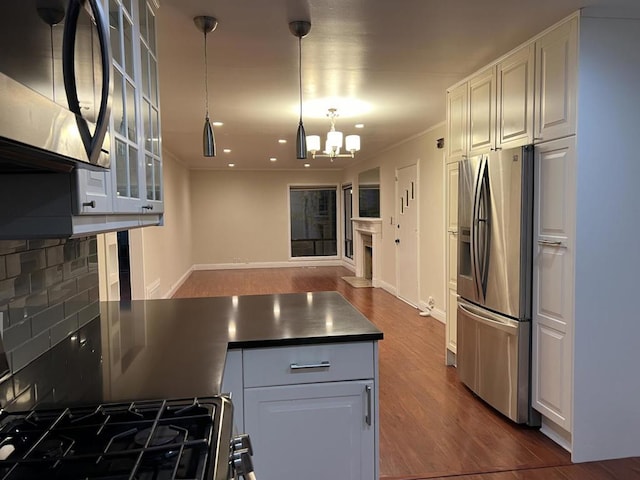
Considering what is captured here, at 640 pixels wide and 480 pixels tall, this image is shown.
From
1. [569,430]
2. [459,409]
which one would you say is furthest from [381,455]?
[569,430]

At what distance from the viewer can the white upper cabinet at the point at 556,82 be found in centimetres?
231

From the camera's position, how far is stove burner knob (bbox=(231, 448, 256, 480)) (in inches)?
38.9

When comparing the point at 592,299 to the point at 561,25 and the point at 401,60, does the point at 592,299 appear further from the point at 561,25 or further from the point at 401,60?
the point at 401,60

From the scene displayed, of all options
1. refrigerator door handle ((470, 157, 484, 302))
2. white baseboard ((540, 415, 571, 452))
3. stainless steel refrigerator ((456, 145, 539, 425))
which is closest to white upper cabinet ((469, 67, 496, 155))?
stainless steel refrigerator ((456, 145, 539, 425))

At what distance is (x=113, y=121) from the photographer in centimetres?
126

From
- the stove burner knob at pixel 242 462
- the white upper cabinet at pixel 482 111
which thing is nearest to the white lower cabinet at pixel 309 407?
the stove burner knob at pixel 242 462

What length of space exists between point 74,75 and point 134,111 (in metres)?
0.81

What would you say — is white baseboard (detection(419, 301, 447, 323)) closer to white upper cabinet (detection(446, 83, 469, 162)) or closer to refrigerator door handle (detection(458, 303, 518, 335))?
refrigerator door handle (detection(458, 303, 518, 335))

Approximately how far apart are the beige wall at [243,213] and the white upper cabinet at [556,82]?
8.09 metres

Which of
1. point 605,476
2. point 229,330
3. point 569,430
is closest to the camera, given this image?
point 229,330

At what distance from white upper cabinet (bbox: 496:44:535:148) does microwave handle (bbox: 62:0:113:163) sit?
2.41 meters

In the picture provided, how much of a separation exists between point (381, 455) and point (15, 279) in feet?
6.51

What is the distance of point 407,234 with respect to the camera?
6.33m

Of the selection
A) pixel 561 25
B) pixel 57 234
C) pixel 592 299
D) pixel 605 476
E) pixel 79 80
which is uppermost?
pixel 561 25
